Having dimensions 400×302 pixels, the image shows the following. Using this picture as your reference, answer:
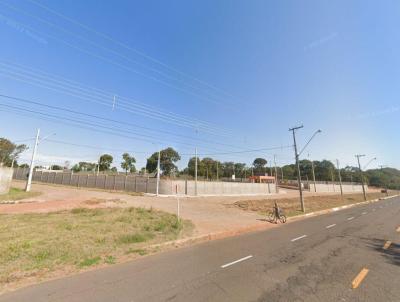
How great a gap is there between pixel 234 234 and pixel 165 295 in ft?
26.5

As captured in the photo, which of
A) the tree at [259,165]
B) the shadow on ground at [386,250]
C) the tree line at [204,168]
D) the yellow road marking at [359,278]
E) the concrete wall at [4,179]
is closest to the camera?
the yellow road marking at [359,278]

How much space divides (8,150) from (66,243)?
93.4m

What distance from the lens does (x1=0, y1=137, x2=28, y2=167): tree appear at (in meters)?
75.0

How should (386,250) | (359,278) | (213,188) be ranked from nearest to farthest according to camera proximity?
(359,278)
(386,250)
(213,188)

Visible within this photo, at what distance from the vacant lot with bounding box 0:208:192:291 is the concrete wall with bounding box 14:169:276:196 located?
64.3 ft

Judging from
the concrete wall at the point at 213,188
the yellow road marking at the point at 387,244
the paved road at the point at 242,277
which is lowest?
the yellow road marking at the point at 387,244

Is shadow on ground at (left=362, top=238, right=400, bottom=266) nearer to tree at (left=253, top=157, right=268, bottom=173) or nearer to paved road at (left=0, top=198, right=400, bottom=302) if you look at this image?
paved road at (left=0, top=198, right=400, bottom=302)

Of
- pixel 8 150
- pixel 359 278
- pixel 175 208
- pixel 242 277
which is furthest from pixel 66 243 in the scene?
pixel 8 150

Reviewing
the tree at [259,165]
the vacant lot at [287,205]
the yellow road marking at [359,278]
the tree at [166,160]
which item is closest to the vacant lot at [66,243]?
the yellow road marking at [359,278]

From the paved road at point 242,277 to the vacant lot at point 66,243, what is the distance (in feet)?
2.73

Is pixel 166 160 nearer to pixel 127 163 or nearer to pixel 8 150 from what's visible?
pixel 127 163

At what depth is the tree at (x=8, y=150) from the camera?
75.0 m

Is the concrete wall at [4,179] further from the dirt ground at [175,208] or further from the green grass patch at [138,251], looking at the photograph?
the green grass patch at [138,251]

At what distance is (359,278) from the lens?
5656 millimetres
